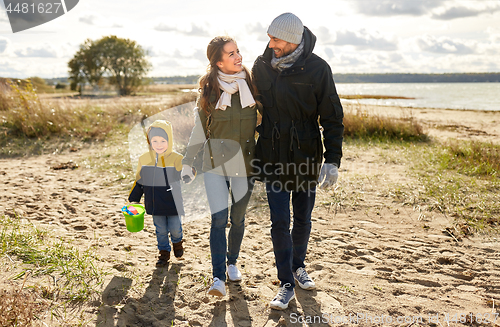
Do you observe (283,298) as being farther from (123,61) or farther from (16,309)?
(123,61)

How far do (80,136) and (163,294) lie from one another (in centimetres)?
807

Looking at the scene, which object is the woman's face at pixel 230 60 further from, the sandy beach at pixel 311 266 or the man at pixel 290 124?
the sandy beach at pixel 311 266

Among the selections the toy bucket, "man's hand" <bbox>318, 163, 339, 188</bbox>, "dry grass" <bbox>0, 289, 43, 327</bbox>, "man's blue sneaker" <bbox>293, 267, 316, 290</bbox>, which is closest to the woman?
"man's hand" <bbox>318, 163, 339, 188</bbox>

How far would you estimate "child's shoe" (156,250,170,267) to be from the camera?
3.50 m

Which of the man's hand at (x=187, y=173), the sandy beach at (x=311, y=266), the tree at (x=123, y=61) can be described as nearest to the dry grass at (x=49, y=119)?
the sandy beach at (x=311, y=266)

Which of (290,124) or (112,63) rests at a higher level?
(112,63)

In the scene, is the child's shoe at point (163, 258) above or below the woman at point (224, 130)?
below

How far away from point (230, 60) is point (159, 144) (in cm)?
116

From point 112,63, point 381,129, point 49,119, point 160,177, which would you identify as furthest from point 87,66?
point 160,177

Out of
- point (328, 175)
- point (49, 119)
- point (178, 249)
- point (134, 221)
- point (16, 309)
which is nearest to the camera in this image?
point (16, 309)

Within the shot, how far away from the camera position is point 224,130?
270cm

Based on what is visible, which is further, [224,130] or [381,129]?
[381,129]

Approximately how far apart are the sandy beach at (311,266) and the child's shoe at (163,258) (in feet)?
0.21

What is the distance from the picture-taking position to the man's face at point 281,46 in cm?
256
